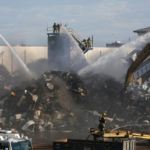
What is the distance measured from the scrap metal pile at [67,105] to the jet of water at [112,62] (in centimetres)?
252

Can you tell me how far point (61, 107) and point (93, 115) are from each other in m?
2.15

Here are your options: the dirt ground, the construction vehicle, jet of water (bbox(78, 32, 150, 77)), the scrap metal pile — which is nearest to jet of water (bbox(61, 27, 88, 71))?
jet of water (bbox(78, 32, 150, 77))

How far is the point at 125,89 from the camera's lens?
22547 mm

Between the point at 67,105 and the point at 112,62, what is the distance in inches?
330

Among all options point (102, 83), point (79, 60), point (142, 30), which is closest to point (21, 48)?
point (79, 60)

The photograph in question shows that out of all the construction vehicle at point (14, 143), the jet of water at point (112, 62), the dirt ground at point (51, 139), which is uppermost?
the jet of water at point (112, 62)

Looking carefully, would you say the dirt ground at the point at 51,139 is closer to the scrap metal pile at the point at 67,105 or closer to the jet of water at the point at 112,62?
the scrap metal pile at the point at 67,105

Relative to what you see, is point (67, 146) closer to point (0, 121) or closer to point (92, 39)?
point (0, 121)

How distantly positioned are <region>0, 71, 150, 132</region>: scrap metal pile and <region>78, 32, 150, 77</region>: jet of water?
252cm

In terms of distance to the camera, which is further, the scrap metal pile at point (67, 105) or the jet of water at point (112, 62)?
the jet of water at point (112, 62)

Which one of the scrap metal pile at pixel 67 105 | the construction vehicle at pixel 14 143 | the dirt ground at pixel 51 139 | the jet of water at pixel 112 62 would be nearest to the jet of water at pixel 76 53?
the jet of water at pixel 112 62

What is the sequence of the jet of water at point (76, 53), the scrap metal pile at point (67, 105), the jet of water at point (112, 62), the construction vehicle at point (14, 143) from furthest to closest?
the jet of water at point (76, 53) → the jet of water at point (112, 62) → the scrap metal pile at point (67, 105) → the construction vehicle at point (14, 143)

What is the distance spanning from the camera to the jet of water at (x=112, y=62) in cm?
2602

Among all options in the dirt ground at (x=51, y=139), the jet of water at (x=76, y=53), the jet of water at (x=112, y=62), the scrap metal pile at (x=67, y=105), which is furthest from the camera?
the jet of water at (x=76, y=53)
